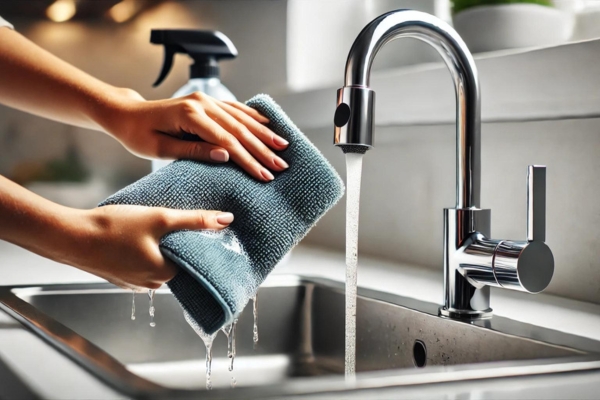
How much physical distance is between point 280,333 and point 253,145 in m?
0.35

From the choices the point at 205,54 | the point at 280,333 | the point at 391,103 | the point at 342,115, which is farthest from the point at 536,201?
the point at 205,54

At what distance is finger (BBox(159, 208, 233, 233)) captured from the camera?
1.92 ft

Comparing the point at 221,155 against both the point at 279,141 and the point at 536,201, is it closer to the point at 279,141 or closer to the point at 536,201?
the point at 279,141

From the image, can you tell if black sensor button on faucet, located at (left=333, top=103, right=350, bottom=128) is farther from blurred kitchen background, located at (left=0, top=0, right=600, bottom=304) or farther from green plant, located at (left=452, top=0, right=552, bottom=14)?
green plant, located at (left=452, top=0, right=552, bottom=14)

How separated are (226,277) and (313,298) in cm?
41

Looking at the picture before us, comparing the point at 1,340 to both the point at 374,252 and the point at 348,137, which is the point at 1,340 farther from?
the point at 374,252

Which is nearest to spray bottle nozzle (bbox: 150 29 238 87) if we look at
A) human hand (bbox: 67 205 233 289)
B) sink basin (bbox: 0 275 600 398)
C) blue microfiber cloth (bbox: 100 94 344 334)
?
sink basin (bbox: 0 275 600 398)

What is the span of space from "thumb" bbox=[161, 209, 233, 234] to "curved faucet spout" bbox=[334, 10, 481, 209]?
0.39 ft

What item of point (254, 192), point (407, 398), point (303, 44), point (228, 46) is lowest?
point (407, 398)

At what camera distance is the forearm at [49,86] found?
0.84 metres

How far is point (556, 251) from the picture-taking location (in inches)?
34.3

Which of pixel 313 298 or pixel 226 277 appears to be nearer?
pixel 226 277

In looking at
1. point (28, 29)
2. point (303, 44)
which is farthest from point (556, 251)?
point (28, 29)

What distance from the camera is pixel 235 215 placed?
25.2 inches
